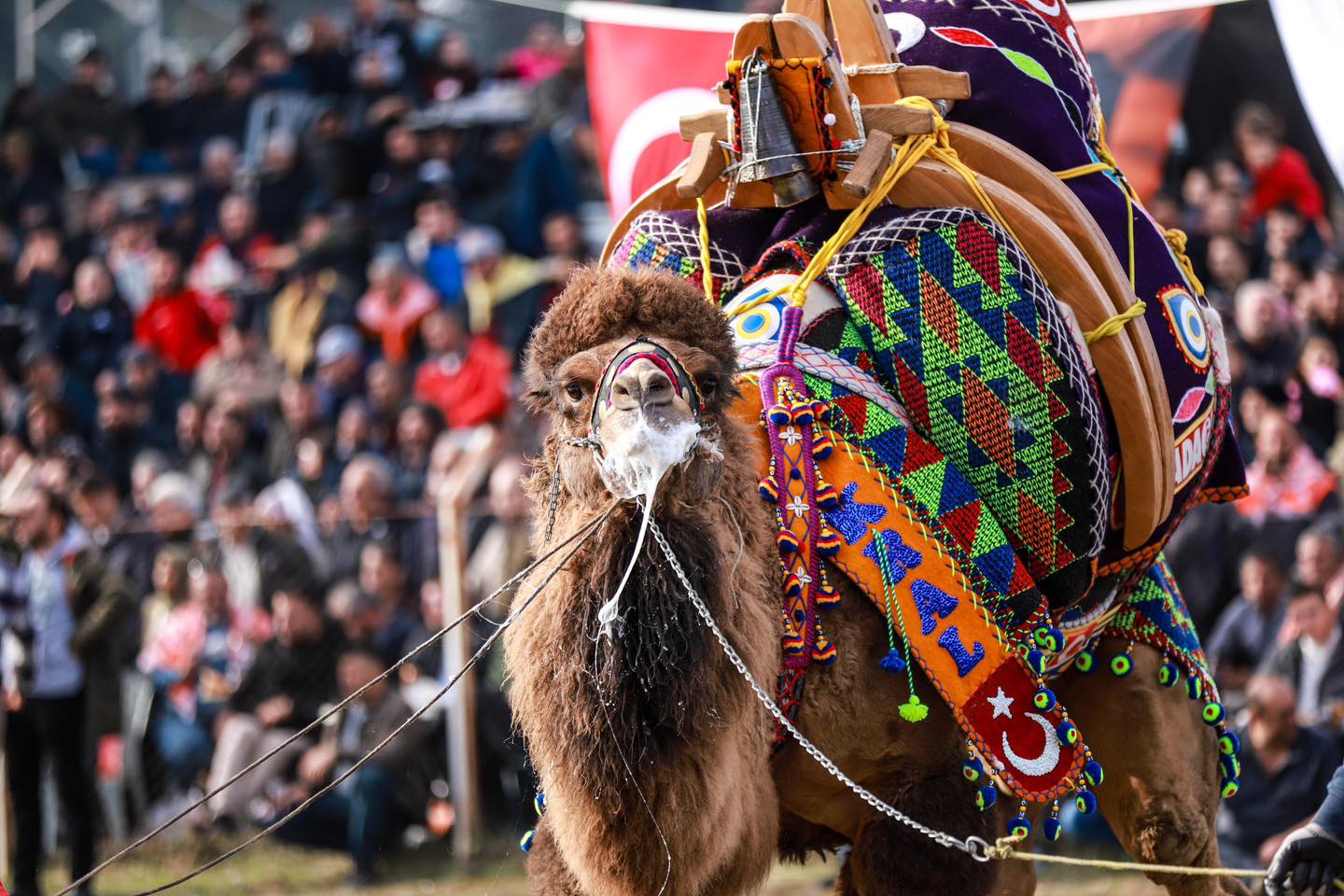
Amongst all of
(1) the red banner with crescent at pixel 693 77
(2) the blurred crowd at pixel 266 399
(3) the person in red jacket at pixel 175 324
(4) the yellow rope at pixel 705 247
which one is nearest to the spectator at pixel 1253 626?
(1) the red banner with crescent at pixel 693 77

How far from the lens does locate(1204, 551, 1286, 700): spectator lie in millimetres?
6457

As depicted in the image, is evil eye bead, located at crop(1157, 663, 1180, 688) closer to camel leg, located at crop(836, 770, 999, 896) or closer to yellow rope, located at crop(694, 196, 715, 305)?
camel leg, located at crop(836, 770, 999, 896)

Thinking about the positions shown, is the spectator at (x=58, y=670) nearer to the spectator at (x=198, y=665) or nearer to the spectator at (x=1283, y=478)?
the spectator at (x=198, y=665)

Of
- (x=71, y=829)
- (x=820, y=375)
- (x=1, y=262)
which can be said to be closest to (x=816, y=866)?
(x=71, y=829)

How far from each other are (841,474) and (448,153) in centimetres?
788

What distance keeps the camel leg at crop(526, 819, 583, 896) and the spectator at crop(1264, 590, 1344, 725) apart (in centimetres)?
395

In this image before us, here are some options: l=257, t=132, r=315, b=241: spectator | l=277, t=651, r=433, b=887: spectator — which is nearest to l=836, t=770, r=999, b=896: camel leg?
l=277, t=651, r=433, b=887: spectator

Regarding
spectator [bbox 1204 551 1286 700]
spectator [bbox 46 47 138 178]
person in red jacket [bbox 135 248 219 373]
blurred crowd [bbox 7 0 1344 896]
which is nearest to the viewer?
spectator [bbox 1204 551 1286 700]

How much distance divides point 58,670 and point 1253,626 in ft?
17.4

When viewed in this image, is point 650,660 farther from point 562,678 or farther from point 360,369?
point 360,369

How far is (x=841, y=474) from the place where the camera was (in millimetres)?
3359

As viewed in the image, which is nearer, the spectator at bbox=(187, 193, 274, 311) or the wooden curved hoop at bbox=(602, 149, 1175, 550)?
the wooden curved hoop at bbox=(602, 149, 1175, 550)

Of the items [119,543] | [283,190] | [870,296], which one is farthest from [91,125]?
[870,296]

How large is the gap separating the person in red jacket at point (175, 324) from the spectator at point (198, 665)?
301 cm
